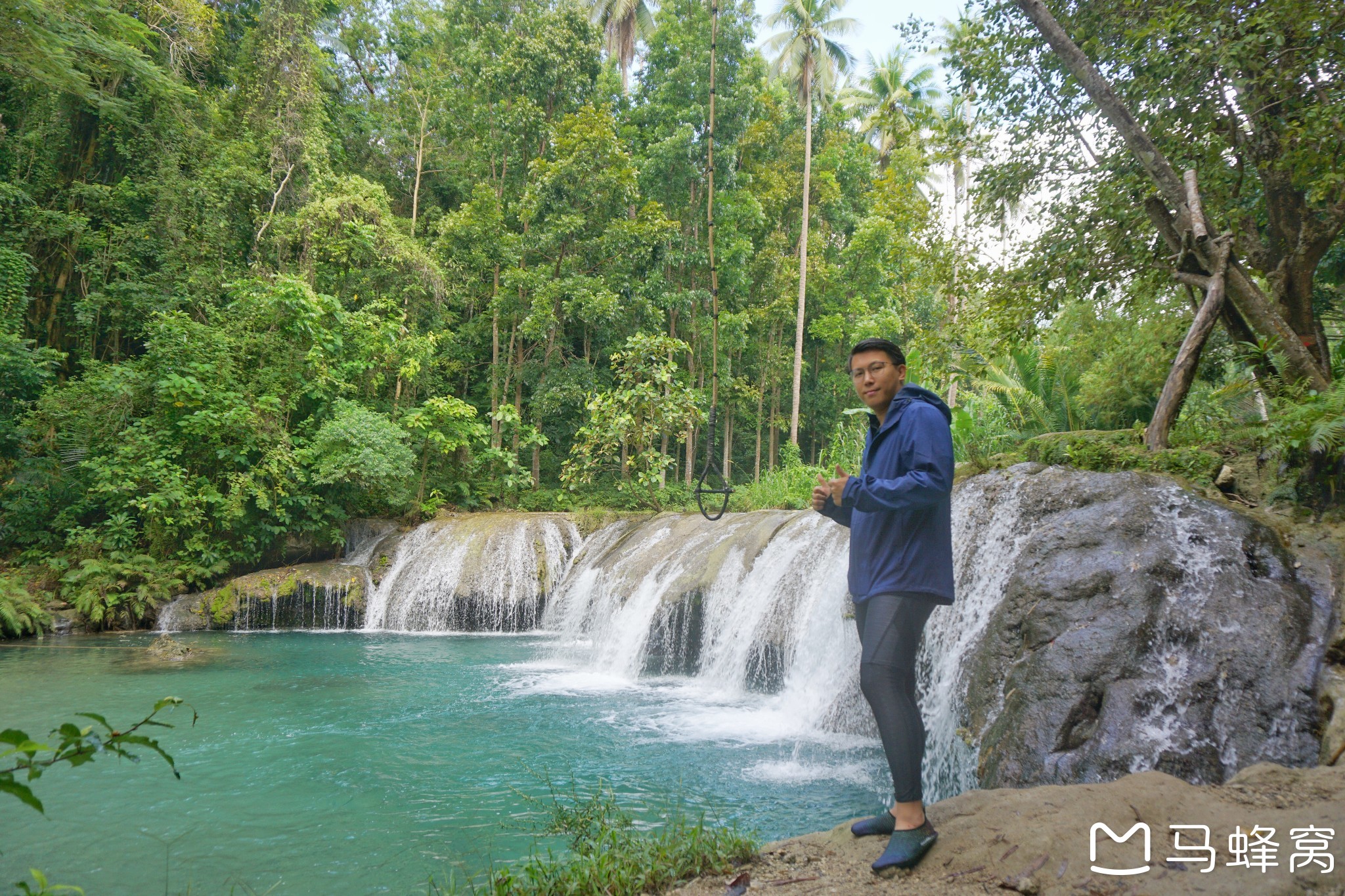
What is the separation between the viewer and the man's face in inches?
123

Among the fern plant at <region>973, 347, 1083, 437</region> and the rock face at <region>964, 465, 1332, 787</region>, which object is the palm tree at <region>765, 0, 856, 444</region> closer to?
the fern plant at <region>973, 347, 1083, 437</region>

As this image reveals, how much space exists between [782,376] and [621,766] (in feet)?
64.5

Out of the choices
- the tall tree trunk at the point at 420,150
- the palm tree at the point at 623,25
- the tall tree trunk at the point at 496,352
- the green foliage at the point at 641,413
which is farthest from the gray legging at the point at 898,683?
the palm tree at the point at 623,25

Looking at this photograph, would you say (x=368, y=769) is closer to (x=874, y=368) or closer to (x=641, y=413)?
(x=874, y=368)

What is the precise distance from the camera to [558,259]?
1800 centimetres

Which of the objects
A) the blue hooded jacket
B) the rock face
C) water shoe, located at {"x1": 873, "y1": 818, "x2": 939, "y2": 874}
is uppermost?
the blue hooded jacket

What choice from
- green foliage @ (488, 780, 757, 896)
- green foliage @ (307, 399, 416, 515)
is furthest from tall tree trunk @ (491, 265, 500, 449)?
green foliage @ (488, 780, 757, 896)

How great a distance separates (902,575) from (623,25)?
24396 mm

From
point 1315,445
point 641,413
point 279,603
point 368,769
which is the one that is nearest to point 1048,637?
point 1315,445

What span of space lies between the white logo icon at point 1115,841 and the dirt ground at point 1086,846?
15 mm

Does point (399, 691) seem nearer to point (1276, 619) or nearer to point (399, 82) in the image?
point (1276, 619)

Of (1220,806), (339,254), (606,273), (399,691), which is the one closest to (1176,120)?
(1220,806)

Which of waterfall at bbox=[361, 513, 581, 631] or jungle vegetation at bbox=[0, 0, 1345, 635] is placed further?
waterfall at bbox=[361, 513, 581, 631]

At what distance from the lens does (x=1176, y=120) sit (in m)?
6.91
